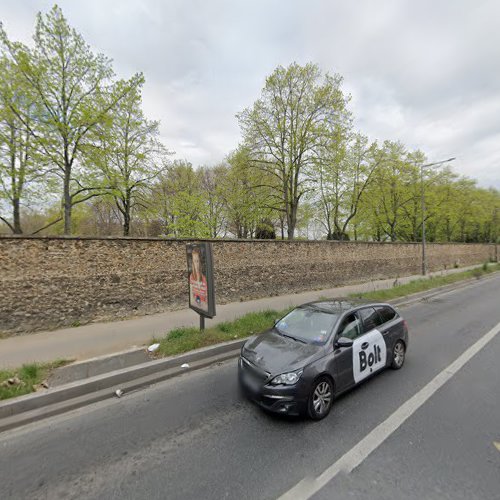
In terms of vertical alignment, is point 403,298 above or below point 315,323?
below

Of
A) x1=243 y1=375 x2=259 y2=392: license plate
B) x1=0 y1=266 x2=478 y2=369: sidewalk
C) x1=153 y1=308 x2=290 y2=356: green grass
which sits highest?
x1=243 y1=375 x2=259 y2=392: license plate

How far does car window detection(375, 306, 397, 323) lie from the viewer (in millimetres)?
4794

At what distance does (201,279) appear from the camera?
593 cm

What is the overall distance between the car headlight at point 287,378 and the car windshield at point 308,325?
689 millimetres

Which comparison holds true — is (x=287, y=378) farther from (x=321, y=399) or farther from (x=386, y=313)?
(x=386, y=313)

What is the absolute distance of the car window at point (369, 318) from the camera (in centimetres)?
438

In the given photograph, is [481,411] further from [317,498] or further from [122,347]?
[122,347]

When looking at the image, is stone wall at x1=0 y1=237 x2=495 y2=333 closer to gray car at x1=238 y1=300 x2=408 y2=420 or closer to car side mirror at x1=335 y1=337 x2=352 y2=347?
gray car at x1=238 y1=300 x2=408 y2=420

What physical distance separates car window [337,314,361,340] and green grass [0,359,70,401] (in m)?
4.95

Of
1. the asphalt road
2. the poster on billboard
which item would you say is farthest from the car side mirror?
the poster on billboard

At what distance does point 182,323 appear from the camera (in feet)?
24.6

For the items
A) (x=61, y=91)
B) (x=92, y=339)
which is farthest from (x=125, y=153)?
(x=92, y=339)

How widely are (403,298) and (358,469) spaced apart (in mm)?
10460

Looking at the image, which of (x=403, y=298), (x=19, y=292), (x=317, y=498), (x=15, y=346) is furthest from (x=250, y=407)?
(x=403, y=298)
